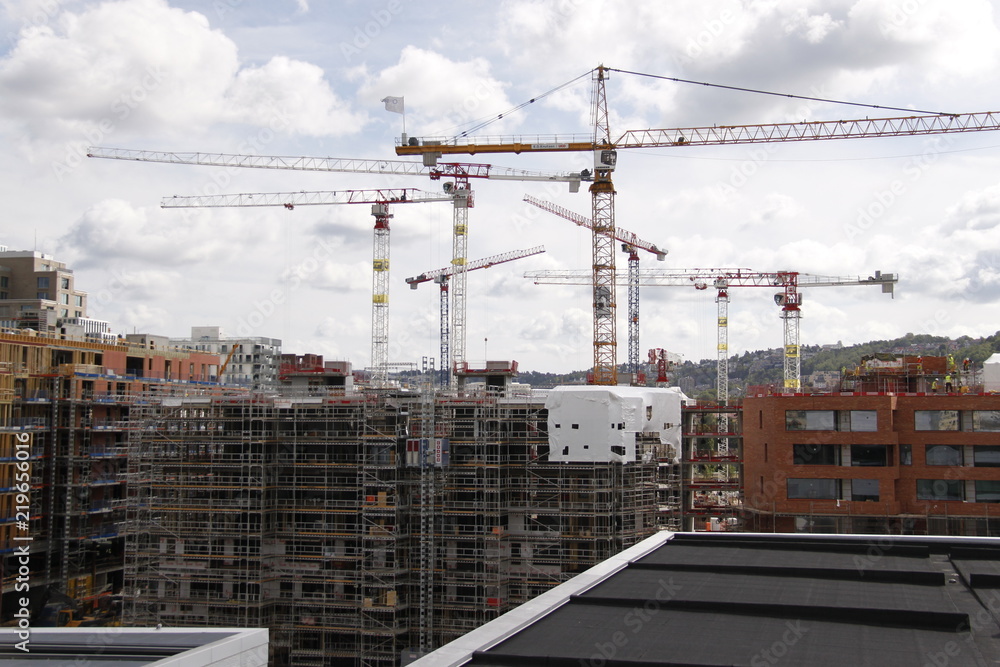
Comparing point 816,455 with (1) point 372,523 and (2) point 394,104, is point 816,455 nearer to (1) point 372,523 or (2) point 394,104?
(1) point 372,523

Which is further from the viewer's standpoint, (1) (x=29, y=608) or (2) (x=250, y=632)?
(1) (x=29, y=608)

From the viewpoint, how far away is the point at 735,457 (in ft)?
216

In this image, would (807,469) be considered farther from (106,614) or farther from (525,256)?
(525,256)

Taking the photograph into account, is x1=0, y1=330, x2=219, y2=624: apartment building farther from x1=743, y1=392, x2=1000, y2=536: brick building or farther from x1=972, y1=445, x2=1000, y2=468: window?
x1=972, y1=445, x2=1000, y2=468: window

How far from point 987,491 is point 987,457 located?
191cm

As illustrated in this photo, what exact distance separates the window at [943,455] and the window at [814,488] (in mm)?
5251

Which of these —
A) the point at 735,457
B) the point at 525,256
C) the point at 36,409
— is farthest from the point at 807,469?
the point at 525,256

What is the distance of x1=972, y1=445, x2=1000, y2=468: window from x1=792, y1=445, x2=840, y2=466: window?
7.44 m

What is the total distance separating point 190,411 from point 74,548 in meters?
18.7

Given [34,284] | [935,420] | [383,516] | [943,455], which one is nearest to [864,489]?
[943,455]

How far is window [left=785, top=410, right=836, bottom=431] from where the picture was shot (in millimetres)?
51869

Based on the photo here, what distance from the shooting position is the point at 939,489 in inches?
1989

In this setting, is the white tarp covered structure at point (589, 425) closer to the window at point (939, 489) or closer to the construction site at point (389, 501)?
the construction site at point (389, 501)

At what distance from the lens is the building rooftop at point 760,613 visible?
17.5 m
